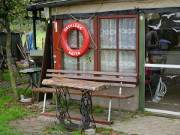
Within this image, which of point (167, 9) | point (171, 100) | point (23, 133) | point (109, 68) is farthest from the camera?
point (171, 100)

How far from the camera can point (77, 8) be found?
25.5 ft

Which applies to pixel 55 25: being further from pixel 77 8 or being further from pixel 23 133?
pixel 23 133

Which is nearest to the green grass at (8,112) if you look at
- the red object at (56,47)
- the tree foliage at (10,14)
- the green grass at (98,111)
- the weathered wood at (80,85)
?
the tree foliage at (10,14)

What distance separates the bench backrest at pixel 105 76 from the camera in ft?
22.6

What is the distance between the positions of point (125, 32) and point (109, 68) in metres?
1.01

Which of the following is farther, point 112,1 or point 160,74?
point 160,74

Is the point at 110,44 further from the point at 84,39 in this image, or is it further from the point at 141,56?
the point at 141,56

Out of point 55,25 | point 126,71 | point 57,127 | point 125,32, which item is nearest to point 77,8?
point 55,25

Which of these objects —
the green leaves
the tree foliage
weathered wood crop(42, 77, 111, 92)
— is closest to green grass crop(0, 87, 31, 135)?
the tree foliage

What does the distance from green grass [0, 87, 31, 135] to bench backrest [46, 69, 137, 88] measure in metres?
1.24

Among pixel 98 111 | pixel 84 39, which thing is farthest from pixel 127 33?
pixel 98 111

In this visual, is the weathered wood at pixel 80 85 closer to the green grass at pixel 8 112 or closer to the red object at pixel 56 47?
the green grass at pixel 8 112

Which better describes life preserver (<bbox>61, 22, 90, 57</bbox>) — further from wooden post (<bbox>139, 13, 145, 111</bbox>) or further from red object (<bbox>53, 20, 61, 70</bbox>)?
wooden post (<bbox>139, 13, 145, 111</bbox>)

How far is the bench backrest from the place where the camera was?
271 inches
